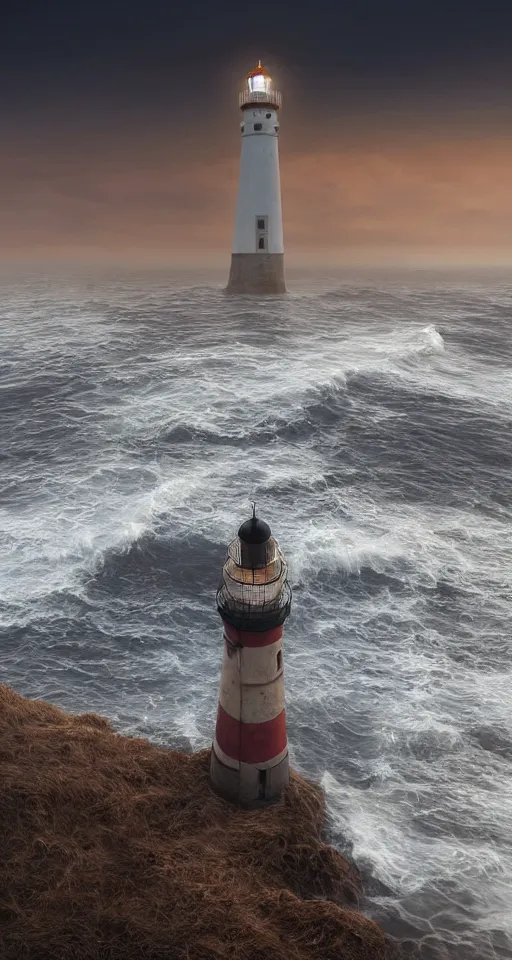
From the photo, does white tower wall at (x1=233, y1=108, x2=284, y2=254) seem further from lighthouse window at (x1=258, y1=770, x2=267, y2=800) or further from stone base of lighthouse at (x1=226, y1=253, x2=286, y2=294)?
lighthouse window at (x1=258, y1=770, x2=267, y2=800)

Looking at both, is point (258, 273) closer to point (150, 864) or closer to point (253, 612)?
point (253, 612)

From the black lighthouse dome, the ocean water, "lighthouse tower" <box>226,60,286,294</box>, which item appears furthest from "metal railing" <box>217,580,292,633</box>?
"lighthouse tower" <box>226,60,286,294</box>

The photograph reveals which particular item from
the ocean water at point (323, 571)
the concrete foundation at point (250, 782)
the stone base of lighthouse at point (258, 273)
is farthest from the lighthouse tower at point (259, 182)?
the concrete foundation at point (250, 782)

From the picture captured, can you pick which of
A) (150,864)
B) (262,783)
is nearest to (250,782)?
(262,783)

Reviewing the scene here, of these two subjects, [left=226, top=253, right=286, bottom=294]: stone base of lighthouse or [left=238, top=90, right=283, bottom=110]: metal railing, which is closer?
[left=238, top=90, right=283, bottom=110]: metal railing

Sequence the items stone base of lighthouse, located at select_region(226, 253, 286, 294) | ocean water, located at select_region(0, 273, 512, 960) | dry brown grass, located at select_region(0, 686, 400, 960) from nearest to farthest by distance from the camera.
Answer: dry brown grass, located at select_region(0, 686, 400, 960)
ocean water, located at select_region(0, 273, 512, 960)
stone base of lighthouse, located at select_region(226, 253, 286, 294)

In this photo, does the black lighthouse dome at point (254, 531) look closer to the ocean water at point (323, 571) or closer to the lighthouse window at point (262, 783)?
the lighthouse window at point (262, 783)
